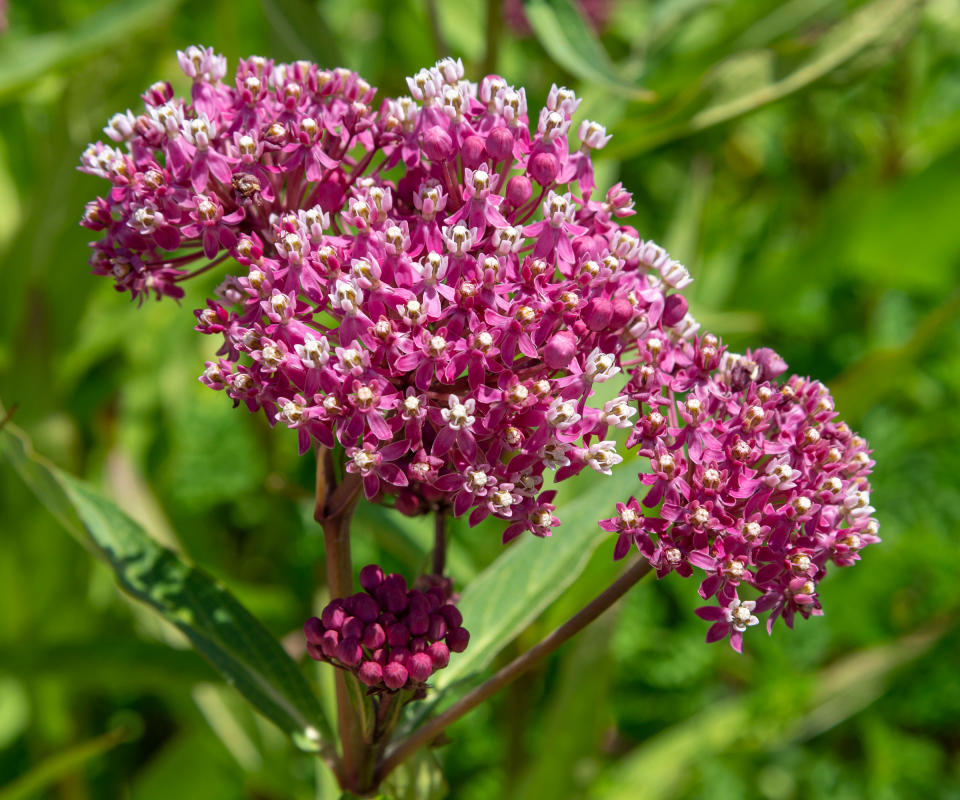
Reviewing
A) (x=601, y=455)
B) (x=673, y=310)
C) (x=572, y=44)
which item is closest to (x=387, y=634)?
(x=601, y=455)

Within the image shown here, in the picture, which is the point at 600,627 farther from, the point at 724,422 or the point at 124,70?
the point at 124,70

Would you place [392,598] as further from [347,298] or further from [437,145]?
[437,145]

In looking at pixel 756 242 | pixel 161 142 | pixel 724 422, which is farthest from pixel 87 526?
pixel 756 242

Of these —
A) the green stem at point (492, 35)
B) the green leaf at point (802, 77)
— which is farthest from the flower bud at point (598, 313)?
the green stem at point (492, 35)

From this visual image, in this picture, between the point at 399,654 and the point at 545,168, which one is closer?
the point at 399,654

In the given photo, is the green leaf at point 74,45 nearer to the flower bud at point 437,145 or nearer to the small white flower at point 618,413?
the flower bud at point 437,145
